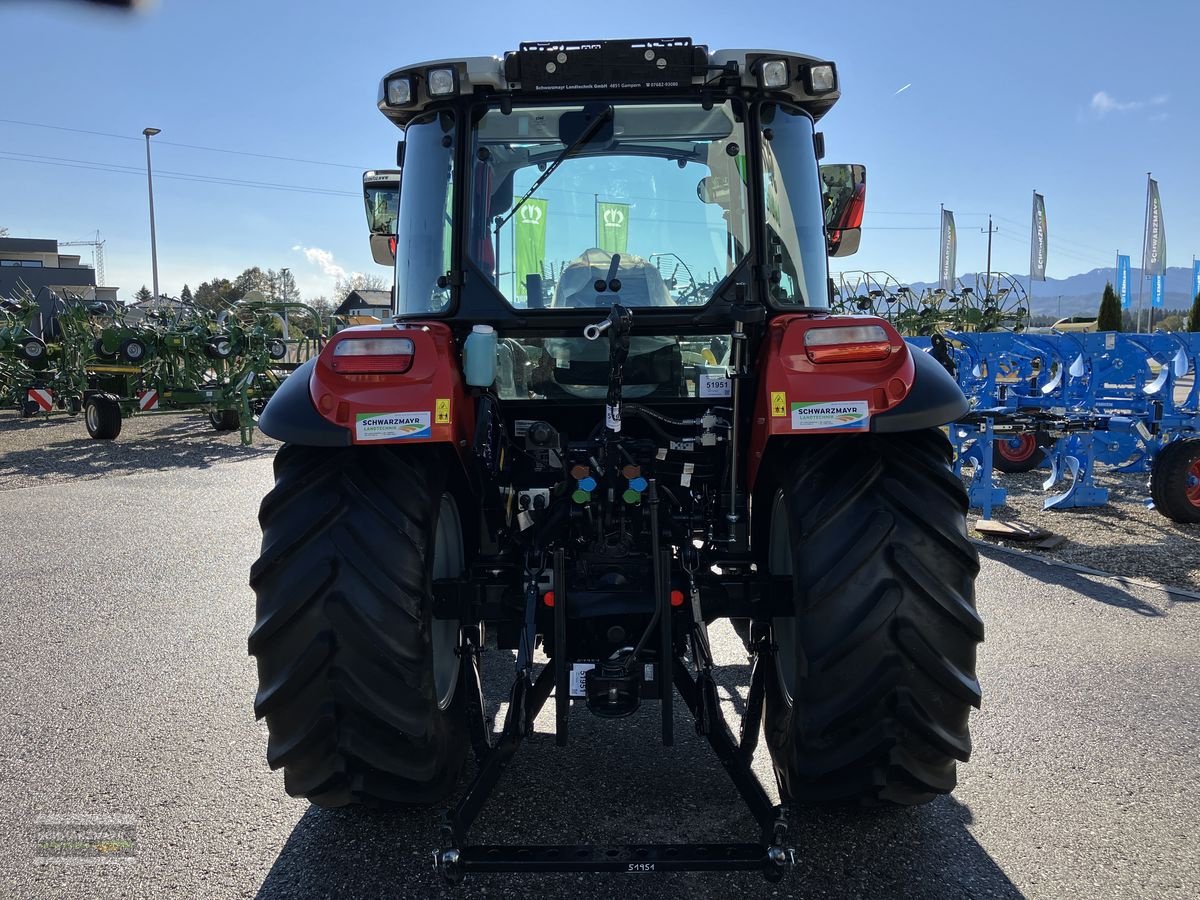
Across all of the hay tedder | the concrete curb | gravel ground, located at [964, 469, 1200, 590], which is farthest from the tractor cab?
the hay tedder

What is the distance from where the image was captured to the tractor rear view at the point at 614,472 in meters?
2.48

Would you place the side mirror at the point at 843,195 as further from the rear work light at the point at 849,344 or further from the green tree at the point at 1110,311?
the green tree at the point at 1110,311

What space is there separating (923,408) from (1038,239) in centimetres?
3684

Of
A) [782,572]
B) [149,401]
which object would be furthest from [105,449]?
[782,572]

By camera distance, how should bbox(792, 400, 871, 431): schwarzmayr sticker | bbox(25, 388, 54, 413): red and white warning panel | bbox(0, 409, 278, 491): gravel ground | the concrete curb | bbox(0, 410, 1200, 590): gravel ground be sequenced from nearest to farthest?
1. bbox(792, 400, 871, 431): schwarzmayr sticker
2. the concrete curb
3. bbox(0, 410, 1200, 590): gravel ground
4. bbox(0, 409, 278, 491): gravel ground
5. bbox(25, 388, 54, 413): red and white warning panel

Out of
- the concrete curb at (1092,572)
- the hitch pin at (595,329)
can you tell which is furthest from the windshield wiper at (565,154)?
the concrete curb at (1092,572)

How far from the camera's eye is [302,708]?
2.49 metres

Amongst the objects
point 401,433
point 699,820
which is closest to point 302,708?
point 401,433

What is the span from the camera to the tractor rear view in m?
2.48

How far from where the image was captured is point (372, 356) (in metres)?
2.60

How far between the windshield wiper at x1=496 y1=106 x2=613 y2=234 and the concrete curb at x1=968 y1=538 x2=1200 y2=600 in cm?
411

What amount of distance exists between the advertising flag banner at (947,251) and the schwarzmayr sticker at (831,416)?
110 ft

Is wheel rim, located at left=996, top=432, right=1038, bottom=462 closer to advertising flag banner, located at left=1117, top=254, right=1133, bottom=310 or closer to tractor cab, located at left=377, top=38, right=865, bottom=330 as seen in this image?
tractor cab, located at left=377, top=38, right=865, bottom=330

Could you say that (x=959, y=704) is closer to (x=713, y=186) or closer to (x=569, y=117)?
(x=713, y=186)
